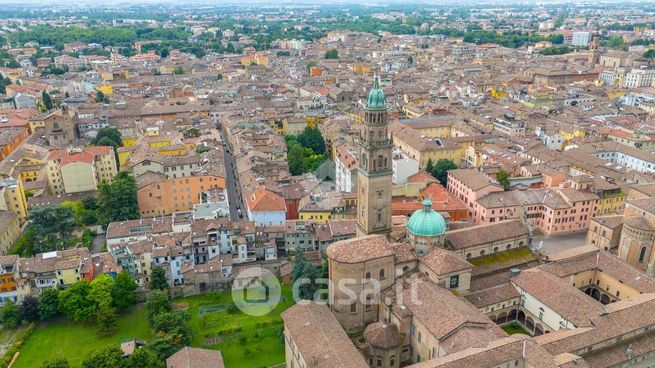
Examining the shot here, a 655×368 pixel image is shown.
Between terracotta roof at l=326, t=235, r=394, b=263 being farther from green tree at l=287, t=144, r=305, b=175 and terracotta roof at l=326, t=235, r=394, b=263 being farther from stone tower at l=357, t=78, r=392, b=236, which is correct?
green tree at l=287, t=144, r=305, b=175

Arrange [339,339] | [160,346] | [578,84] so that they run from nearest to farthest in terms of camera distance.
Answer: [339,339], [160,346], [578,84]

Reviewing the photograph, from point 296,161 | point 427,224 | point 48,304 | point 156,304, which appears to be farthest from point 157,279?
point 296,161

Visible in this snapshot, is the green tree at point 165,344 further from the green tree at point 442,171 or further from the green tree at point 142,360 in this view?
the green tree at point 442,171

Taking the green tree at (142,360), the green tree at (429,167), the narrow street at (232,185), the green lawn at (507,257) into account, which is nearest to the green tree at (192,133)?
the narrow street at (232,185)

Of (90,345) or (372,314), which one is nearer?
(372,314)

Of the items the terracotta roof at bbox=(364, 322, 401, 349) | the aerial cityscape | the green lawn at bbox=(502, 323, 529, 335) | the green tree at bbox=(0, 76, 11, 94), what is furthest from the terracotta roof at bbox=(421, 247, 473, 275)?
the green tree at bbox=(0, 76, 11, 94)

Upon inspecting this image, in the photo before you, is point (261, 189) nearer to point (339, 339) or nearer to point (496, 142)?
point (339, 339)

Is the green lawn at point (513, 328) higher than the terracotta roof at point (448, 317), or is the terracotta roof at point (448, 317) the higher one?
the terracotta roof at point (448, 317)

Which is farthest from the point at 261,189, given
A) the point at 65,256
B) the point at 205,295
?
the point at 65,256
